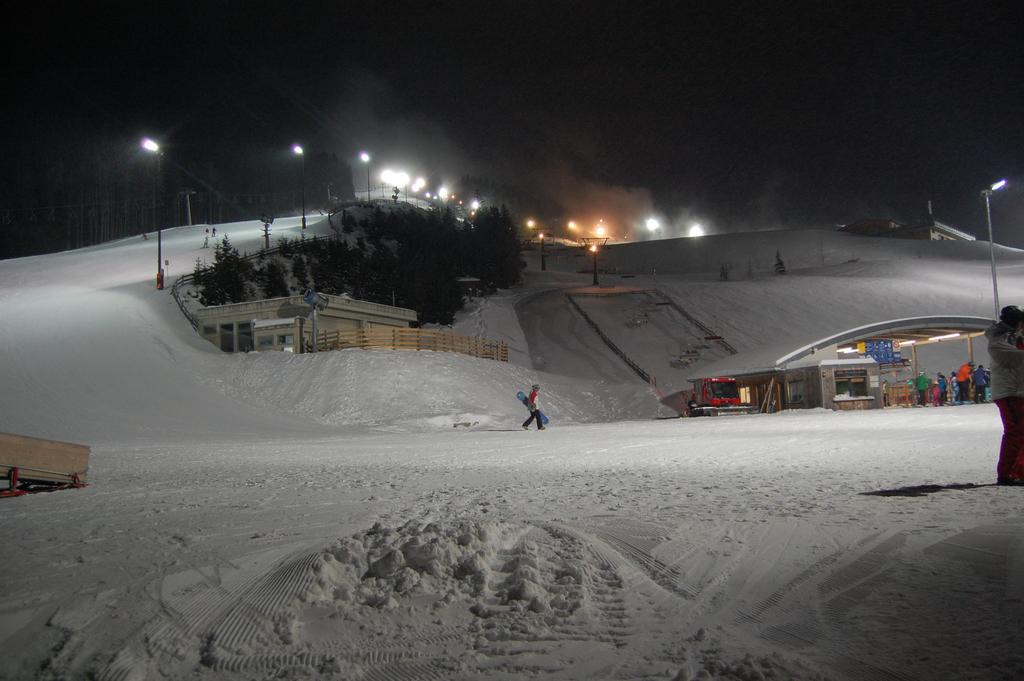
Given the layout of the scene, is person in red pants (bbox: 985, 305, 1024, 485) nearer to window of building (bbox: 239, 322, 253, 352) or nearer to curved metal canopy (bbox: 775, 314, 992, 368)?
curved metal canopy (bbox: 775, 314, 992, 368)

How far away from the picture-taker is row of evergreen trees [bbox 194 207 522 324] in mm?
41531

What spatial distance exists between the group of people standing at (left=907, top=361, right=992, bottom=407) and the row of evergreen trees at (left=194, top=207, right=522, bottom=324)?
30.2 m

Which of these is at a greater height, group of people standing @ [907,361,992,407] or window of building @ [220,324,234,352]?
window of building @ [220,324,234,352]

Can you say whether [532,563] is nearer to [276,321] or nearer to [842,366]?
[842,366]

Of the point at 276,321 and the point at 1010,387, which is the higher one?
the point at 276,321

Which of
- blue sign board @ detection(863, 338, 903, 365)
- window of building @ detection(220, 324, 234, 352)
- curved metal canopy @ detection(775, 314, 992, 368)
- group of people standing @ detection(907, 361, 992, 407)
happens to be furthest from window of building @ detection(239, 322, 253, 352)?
group of people standing @ detection(907, 361, 992, 407)

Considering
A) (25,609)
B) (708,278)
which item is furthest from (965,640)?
(708,278)

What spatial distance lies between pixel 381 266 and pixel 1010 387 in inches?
1903

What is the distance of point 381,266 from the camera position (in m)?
51.5

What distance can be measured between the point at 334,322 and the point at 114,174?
8927 centimetres

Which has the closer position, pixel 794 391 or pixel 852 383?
pixel 852 383

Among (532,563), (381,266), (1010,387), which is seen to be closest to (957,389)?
(1010,387)

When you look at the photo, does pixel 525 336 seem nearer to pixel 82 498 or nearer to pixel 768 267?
pixel 82 498

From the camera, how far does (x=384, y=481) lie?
842 cm
